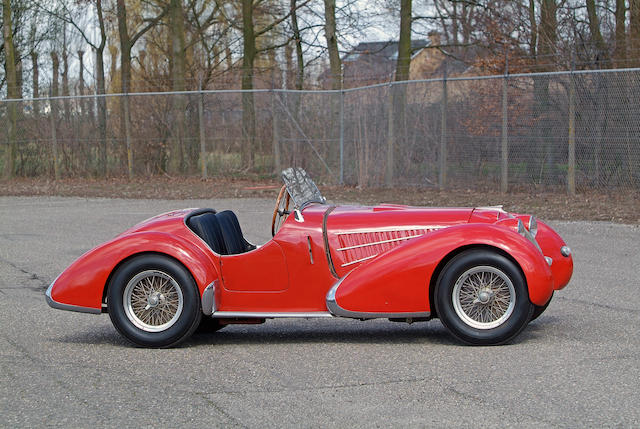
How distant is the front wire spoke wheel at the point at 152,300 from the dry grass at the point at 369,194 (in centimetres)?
819

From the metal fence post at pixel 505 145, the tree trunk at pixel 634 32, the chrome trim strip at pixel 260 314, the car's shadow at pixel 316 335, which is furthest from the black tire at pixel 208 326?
the tree trunk at pixel 634 32

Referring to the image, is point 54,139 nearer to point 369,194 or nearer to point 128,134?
point 128,134

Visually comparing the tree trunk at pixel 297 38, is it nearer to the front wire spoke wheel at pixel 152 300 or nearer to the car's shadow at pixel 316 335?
the car's shadow at pixel 316 335

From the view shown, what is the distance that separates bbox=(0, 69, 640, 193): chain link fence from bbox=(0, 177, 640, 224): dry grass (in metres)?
0.42

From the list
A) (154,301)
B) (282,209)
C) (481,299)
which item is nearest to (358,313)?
(481,299)

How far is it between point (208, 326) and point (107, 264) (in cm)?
96

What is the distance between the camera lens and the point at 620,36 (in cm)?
1723

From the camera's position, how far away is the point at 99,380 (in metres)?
5.00

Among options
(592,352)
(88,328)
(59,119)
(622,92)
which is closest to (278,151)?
(59,119)

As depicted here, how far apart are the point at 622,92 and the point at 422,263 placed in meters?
10.8

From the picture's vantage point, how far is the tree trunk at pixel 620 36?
55.2 feet

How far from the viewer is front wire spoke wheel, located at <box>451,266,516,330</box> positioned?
5.50 m

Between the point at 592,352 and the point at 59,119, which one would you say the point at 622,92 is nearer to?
the point at 592,352

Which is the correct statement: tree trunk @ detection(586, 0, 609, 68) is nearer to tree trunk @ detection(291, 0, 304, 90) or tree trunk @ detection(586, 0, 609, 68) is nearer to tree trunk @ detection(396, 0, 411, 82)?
tree trunk @ detection(396, 0, 411, 82)
